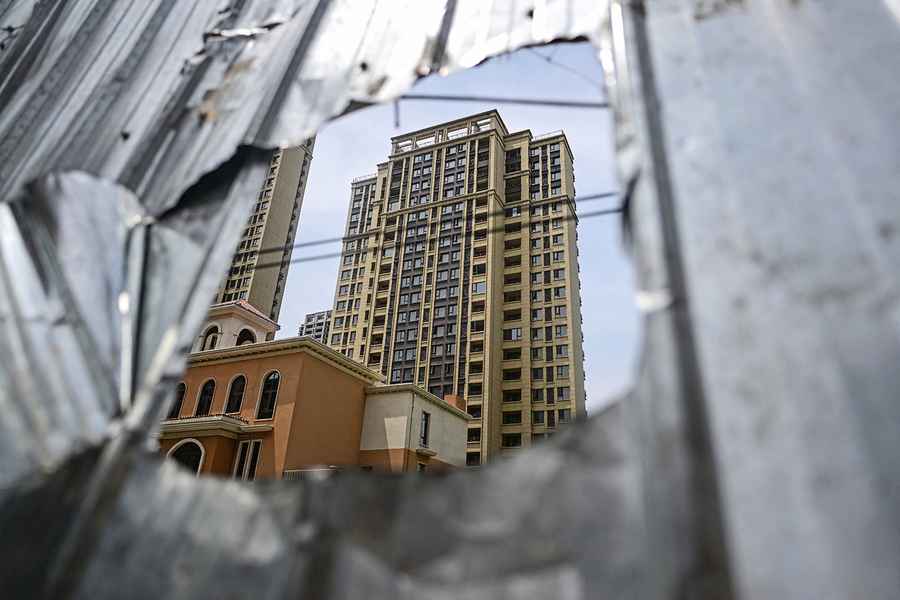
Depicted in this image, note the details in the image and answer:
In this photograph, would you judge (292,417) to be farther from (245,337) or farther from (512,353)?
(512,353)

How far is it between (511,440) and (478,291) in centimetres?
1165

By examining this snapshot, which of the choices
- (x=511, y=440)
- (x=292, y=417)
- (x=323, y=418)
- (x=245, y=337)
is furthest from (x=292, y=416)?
(x=511, y=440)

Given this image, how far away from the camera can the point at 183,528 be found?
1.64 meters

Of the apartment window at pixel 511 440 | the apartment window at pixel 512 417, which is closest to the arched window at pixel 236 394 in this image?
the apartment window at pixel 511 440

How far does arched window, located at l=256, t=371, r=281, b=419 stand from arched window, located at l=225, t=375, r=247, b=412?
0.80 metres

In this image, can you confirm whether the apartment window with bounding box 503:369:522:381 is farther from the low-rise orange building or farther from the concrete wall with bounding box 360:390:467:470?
the concrete wall with bounding box 360:390:467:470

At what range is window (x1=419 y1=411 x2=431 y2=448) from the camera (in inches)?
742

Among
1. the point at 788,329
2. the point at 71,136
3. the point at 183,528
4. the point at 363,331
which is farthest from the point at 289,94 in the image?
the point at 363,331

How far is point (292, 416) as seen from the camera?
16000 millimetres

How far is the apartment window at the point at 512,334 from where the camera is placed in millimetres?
43375

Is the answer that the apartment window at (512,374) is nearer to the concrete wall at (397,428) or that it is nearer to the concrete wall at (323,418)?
the concrete wall at (397,428)

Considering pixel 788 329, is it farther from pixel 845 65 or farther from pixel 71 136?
pixel 71 136

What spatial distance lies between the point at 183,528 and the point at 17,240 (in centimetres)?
147

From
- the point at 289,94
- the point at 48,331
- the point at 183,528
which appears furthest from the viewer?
the point at 289,94
